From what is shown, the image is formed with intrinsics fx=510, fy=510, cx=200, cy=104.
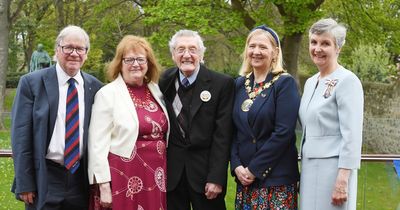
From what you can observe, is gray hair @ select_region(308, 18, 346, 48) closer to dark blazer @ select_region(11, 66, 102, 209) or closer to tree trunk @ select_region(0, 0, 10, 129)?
dark blazer @ select_region(11, 66, 102, 209)

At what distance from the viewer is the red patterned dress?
13.5 feet

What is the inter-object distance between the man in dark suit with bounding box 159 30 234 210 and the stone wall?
997 cm

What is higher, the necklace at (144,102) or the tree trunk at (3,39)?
the tree trunk at (3,39)

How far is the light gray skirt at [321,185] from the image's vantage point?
3795 millimetres

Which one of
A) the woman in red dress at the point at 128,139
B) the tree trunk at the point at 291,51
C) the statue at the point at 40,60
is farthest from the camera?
the statue at the point at 40,60

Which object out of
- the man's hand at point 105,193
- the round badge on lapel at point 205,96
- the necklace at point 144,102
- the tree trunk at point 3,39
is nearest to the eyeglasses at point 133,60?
the necklace at point 144,102

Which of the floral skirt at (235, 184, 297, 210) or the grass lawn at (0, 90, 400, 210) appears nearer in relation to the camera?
the floral skirt at (235, 184, 297, 210)

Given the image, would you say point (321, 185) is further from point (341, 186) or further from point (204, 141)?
point (204, 141)

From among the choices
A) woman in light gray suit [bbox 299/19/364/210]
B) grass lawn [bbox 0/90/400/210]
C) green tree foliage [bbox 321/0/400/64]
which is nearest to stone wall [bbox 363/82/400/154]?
green tree foliage [bbox 321/0/400/64]

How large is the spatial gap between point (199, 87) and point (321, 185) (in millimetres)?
1314

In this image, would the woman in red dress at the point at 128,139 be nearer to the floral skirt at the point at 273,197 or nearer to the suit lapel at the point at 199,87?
the suit lapel at the point at 199,87

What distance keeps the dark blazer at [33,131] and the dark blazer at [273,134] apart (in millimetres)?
1554

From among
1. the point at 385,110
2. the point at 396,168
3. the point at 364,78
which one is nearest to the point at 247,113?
the point at 396,168

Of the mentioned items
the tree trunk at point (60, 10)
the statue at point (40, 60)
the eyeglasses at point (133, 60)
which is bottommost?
the eyeglasses at point (133, 60)
